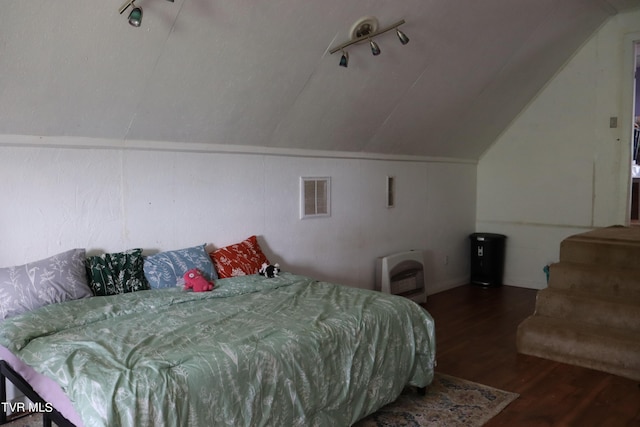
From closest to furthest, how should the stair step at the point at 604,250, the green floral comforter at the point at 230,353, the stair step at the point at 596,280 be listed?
the green floral comforter at the point at 230,353 < the stair step at the point at 596,280 < the stair step at the point at 604,250

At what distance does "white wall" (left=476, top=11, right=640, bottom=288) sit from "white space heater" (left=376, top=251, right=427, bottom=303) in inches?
60.0

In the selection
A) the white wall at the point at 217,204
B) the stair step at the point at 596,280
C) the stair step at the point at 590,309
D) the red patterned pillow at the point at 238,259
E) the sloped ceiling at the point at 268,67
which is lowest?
the stair step at the point at 590,309

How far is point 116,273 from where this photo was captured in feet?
9.66

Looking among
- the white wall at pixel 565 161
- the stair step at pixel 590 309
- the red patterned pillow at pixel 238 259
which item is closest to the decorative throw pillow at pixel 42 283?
the red patterned pillow at pixel 238 259

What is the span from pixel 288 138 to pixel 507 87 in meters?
2.55

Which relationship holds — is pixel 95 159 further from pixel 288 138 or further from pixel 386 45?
pixel 386 45

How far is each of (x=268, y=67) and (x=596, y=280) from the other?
2.93 m

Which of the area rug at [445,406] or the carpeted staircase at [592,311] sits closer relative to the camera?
the area rug at [445,406]

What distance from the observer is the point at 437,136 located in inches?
201

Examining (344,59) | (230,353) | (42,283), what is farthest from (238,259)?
(344,59)

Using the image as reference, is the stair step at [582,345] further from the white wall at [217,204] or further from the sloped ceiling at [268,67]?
the sloped ceiling at [268,67]

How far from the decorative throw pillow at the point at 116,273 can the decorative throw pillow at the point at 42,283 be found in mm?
67

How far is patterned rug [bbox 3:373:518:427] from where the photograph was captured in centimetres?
267

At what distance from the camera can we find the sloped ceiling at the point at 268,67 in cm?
243
